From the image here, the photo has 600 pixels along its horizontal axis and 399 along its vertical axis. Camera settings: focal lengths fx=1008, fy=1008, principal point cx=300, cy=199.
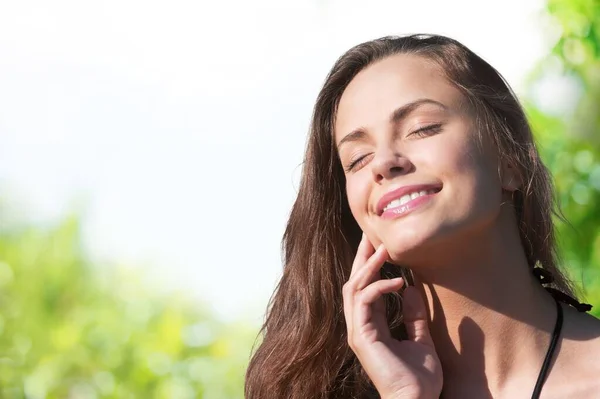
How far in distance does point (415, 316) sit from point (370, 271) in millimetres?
191

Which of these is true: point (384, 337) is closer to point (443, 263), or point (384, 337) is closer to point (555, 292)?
point (443, 263)

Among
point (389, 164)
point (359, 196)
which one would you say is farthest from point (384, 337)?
point (389, 164)

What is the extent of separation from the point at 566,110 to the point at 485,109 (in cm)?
265

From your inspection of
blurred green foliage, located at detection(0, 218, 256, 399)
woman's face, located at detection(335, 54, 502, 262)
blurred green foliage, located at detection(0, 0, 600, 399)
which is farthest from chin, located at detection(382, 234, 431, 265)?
blurred green foliage, located at detection(0, 218, 256, 399)

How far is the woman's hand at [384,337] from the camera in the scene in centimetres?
261

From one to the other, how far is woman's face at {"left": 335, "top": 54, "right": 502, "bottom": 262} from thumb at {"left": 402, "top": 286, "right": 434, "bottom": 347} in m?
0.20

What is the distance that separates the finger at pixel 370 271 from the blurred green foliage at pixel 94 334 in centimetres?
339

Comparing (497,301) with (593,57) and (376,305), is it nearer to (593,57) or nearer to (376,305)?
(376,305)

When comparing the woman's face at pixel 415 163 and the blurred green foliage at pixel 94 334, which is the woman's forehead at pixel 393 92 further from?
the blurred green foliage at pixel 94 334

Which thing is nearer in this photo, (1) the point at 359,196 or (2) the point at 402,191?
(2) the point at 402,191

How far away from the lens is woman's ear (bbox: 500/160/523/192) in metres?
2.74

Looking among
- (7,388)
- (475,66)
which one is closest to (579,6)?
(475,66)

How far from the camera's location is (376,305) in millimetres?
2803

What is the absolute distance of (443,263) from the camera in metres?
2.62
